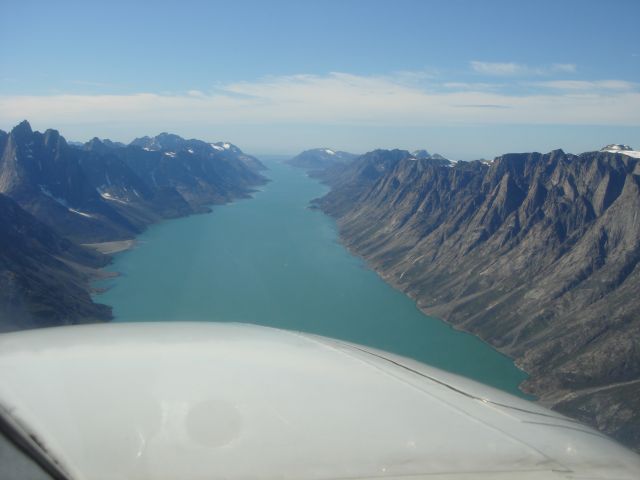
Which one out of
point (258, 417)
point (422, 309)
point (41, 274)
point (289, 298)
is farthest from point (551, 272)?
point (258, 417)

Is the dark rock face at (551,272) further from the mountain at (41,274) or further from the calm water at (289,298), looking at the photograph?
the mountain at (41,274)

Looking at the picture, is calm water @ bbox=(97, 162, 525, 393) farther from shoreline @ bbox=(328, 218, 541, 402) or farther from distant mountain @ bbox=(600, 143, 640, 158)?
distant mountain @ bbox=(600, 143, 640, 158)

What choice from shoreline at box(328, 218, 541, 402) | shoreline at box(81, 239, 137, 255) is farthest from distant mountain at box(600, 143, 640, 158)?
shoreline at box(81, 239, 137, 255)

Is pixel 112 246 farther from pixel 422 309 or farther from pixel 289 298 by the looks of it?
pixel 422 309

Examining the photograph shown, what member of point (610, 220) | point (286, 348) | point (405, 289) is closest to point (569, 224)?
point (610, 220)

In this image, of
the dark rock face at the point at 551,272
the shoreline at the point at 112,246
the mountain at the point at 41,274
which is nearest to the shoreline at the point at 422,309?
the dark rock face at the point at 551,272

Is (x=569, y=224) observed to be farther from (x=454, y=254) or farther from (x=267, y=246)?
(x=267, y=246)
